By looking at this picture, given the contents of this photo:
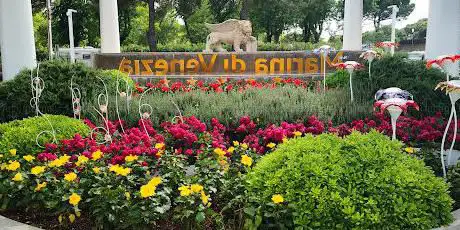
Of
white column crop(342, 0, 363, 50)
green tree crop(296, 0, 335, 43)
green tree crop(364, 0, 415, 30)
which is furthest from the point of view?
green tree crop(364, 0, 415, 30)

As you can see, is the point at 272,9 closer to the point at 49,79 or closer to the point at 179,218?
the point at 49,79

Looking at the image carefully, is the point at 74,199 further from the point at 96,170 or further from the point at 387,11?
the point at 387,11

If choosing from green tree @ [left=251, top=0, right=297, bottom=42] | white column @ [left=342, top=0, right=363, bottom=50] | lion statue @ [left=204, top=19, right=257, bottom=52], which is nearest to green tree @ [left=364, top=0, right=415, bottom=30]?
green tree @ [left=251, top=0, right=297, bottom=42]

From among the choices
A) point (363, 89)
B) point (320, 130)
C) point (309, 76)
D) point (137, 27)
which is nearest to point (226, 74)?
point (309, 76)

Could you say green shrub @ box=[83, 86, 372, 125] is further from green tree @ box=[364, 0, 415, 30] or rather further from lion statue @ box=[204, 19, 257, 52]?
green tree @ box=[364, 0, 415, 30]

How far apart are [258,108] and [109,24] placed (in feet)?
36.6

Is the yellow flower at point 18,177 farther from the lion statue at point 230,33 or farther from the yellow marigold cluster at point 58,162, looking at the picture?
the lion statue at point 230,33

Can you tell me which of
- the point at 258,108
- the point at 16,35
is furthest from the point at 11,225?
the point at 16,35

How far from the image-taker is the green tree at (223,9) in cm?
3447

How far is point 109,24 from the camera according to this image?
15633 mm

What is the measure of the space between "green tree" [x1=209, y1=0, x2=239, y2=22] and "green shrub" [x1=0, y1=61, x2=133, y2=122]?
28424mm

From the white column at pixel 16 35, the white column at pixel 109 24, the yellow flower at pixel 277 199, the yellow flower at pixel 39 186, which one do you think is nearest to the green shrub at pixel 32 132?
the yellow flower at pixel 39 186

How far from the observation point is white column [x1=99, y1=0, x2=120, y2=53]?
15453 millimetres

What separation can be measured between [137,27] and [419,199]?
38.5 metres
